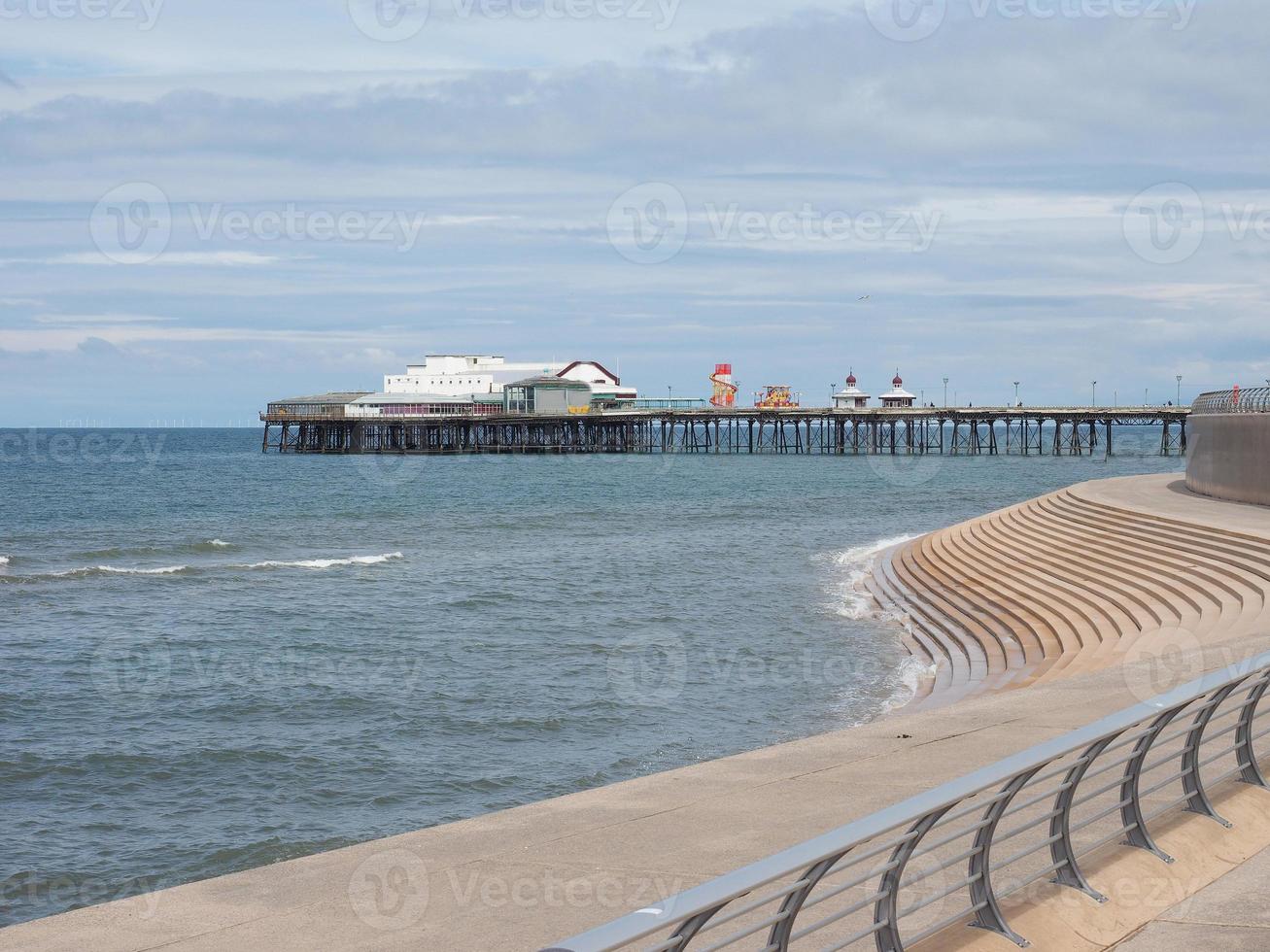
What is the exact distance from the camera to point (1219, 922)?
6230mm

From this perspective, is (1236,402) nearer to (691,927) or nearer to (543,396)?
(691,927)

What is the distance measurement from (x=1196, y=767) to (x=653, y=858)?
317 cm

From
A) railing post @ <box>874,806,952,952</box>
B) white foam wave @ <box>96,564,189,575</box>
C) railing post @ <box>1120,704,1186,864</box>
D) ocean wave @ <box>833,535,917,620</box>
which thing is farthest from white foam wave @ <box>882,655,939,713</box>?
white foam wave @ <box>96,564,189,575</box>

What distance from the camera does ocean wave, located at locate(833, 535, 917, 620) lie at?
1065 inches

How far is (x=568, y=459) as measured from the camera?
11319 centimetres

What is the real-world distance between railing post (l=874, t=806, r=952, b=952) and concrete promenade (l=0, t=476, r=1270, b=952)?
84cm

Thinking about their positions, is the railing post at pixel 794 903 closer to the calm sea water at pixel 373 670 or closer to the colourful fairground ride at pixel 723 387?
the calm sea water at pixel 373 670

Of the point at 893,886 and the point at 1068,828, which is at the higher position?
the point at 893,886

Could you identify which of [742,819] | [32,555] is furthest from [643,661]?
[32,555]

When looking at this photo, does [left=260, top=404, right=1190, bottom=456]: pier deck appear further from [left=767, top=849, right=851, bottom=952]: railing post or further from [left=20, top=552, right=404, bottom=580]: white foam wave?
[left=767, top=849, right=851, bottom=952]: railing post

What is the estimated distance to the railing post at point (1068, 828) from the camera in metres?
5.97

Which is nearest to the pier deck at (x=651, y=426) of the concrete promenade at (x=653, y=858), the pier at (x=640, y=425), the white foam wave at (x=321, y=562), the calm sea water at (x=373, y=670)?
the pier at (x=640, y=425)

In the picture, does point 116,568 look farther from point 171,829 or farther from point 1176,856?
point 1176,856

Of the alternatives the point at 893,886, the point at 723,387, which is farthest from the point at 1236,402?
the point at 723,387
